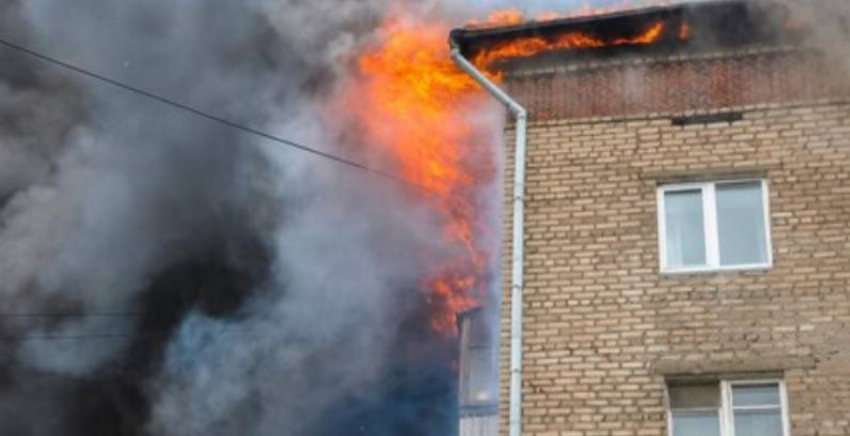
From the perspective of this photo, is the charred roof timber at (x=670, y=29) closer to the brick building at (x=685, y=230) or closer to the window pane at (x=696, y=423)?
the brick building at (x=685, y=230)

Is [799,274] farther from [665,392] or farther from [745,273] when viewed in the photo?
[665,392]

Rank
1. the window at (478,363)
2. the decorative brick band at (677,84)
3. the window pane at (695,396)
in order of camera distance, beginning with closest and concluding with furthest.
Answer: the window pane at (695,396), the decorative brick band at (677,84), the window at (478,363)

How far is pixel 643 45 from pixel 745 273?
261 cm

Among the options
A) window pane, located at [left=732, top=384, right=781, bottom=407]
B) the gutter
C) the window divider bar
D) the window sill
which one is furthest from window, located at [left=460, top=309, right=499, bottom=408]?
window pane, located at [left=732, top=384, right=781, bottom=407]

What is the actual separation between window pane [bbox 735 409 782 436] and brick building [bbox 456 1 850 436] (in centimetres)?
1

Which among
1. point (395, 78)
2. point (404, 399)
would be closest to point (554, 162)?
point (395, 78)

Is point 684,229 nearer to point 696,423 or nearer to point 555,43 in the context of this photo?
point 696,423

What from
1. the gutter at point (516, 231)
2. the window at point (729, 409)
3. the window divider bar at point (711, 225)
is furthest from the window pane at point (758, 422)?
the gutter at point (516, 231)

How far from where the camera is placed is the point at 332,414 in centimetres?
3738

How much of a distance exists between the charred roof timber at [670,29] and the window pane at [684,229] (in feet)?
5.13

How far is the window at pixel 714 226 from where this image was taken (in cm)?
1046

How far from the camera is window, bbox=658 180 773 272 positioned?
10461 millimetres

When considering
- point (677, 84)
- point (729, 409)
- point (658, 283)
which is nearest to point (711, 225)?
point (658, 283)

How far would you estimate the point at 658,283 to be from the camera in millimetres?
10445
